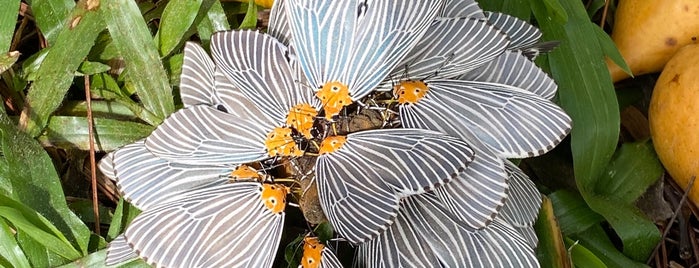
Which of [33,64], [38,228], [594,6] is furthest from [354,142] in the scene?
[594,6]

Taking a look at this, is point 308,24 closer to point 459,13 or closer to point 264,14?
point 459,13

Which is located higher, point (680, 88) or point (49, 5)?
point (49, 5)

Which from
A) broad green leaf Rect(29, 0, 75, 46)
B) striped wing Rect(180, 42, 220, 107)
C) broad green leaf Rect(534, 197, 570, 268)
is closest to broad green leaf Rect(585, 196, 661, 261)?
broad green leaf Rect(534, 197, 570, 268)

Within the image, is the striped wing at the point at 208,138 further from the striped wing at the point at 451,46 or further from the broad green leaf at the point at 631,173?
the broad green leaf at the point at 631,173

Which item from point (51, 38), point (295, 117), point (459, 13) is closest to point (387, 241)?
point (295, 117)

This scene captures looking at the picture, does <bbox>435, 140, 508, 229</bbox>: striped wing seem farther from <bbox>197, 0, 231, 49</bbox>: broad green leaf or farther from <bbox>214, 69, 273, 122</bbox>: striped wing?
<bbox>197, 0, 231, 49</bbox>: broad green leaf

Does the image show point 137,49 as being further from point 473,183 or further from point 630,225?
point 630,225
